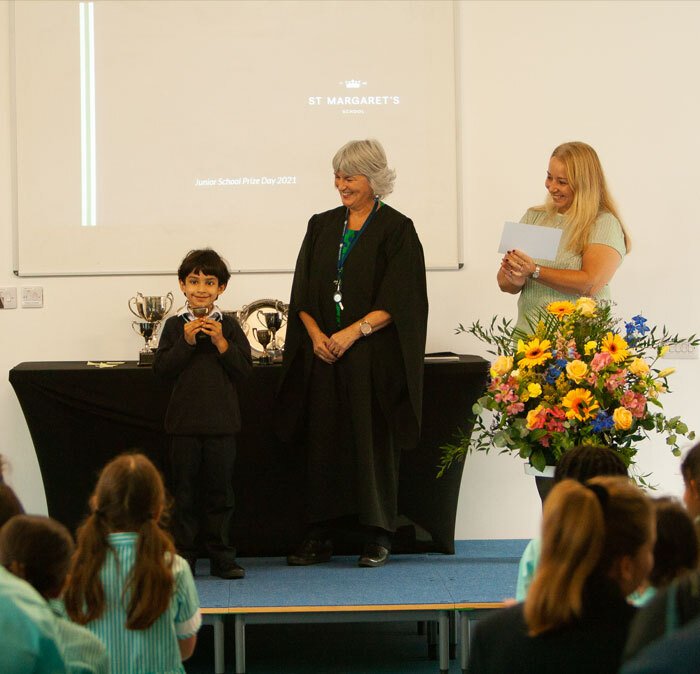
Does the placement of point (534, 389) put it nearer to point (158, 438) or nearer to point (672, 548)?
point (672, 548)

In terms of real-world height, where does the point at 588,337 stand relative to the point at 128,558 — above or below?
above

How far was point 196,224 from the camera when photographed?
5.16m

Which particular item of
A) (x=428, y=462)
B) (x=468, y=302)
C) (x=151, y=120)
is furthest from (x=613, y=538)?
(x=151, y=120)

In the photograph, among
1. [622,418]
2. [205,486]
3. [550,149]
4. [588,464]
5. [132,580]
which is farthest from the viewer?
[550,149]

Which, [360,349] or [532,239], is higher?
[532,239]

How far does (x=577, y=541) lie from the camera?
1.82 metres

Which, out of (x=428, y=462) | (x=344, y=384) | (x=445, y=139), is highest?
(x=445, y=139)

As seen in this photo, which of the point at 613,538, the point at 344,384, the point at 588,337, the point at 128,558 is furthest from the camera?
the point at 344,384

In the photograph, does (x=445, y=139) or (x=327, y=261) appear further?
(x=445, y=139)

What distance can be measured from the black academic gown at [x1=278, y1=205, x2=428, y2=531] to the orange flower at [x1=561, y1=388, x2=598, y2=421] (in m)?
0.73

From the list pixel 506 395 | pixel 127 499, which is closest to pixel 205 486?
pixel 506 395

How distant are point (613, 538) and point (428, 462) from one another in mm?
2734

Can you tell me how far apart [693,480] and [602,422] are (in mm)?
1166

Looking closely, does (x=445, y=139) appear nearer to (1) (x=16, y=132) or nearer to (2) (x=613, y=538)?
(1) (x=16, y=132)
